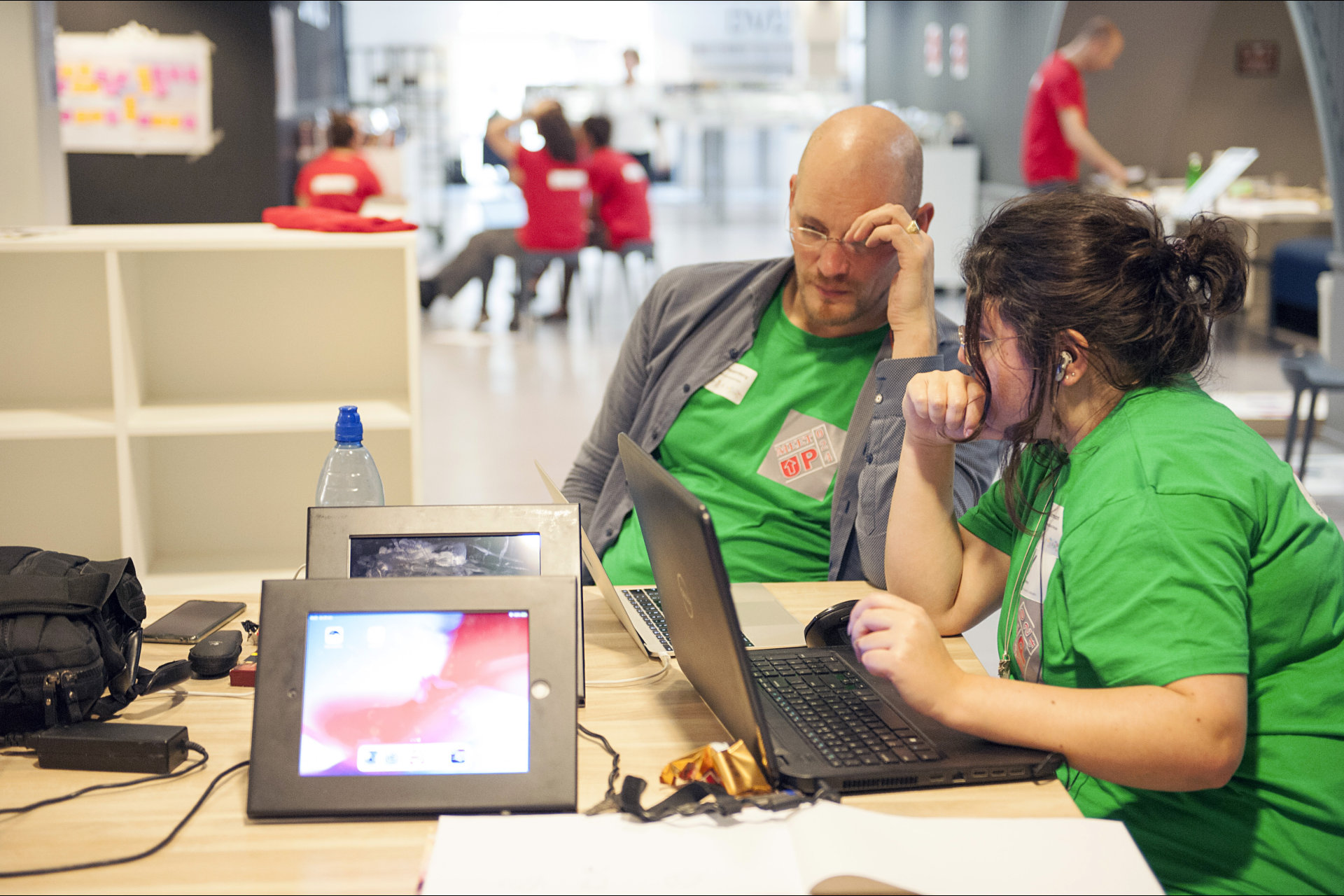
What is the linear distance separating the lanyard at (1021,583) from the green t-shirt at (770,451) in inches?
22.1

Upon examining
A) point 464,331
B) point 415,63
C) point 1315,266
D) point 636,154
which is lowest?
point 464,331

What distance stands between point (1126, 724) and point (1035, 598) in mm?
260

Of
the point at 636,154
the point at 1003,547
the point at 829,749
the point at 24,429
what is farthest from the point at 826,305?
the point at 636,154

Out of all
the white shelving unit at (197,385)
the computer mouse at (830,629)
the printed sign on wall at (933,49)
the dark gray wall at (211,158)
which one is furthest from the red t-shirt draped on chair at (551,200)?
the computer mouse at (830,629)

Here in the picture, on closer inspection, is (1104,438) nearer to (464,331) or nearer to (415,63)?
(464,331)

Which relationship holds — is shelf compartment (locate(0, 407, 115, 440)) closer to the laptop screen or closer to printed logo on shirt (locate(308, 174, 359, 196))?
the laptop screen

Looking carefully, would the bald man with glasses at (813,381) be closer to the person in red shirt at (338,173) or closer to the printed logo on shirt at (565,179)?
the person in red shirt at (338,173)

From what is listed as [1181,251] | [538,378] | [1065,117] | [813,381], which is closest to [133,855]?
[1181,251]

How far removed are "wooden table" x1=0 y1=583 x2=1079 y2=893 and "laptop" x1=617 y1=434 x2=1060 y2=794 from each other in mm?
24

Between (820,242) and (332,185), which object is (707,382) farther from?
(332,185)

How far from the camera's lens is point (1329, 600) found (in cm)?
113

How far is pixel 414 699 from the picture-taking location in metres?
1.07

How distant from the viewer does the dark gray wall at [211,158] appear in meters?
5.85

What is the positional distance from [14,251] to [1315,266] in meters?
7.26
